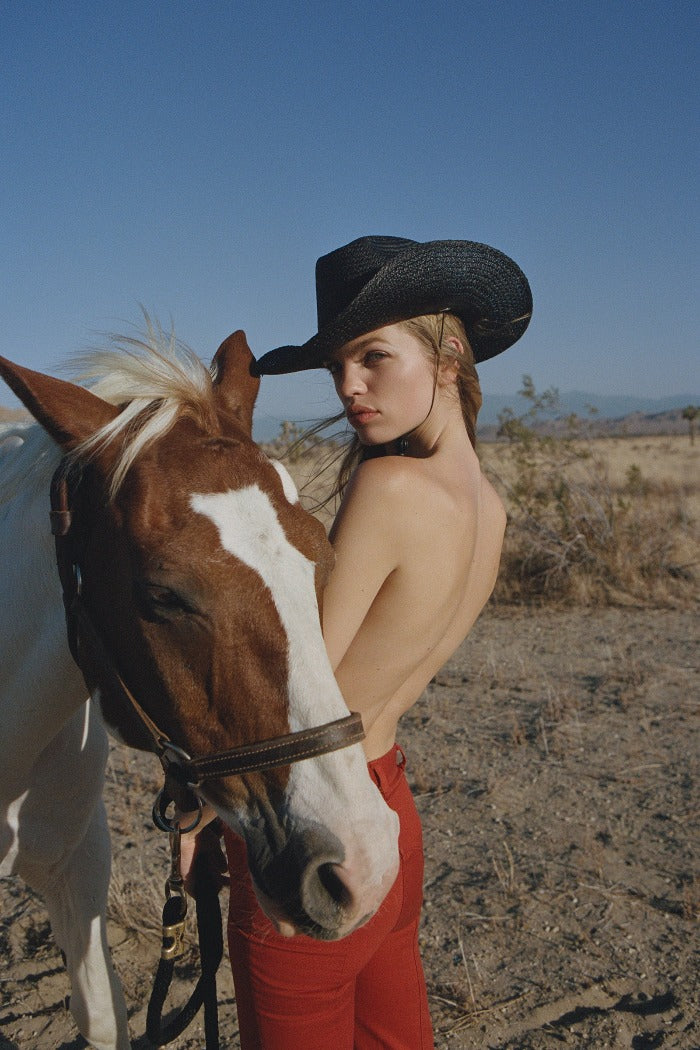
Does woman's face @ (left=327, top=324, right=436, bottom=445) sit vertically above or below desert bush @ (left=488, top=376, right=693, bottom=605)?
above

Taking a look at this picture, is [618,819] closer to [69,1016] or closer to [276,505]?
[69,1016]

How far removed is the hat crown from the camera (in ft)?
6.40

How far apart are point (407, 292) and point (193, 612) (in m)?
0.88

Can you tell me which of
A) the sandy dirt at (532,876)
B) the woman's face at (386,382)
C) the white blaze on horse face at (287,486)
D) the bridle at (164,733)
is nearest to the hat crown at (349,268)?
the woman's face at (386,382)

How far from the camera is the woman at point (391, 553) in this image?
1.56 meters

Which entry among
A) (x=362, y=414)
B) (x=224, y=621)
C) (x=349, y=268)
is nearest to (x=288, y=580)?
(x=224, y=621)

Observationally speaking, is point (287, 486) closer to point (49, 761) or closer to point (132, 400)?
point (132, 400)

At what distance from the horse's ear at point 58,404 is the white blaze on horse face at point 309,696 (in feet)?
1.07

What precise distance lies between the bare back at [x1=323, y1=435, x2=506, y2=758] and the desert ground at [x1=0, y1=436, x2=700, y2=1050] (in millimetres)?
1748

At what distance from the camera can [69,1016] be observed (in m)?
2.87

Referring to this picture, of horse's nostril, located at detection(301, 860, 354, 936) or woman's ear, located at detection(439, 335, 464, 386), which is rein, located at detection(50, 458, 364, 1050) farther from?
woman's ear, located at detection(439, 335, 464, 386)

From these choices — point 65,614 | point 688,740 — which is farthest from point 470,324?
point 688,740

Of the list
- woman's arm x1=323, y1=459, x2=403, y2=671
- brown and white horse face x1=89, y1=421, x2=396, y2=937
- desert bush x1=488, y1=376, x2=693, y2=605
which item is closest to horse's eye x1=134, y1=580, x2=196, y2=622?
brown and white horse face x1=89, y1=421, x2=396, y2=937

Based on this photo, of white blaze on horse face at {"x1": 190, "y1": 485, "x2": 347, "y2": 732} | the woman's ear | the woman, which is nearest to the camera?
white blaze on horse face at {"x1": 190, "y1": 485, "x2": 347, "y2": 732}
